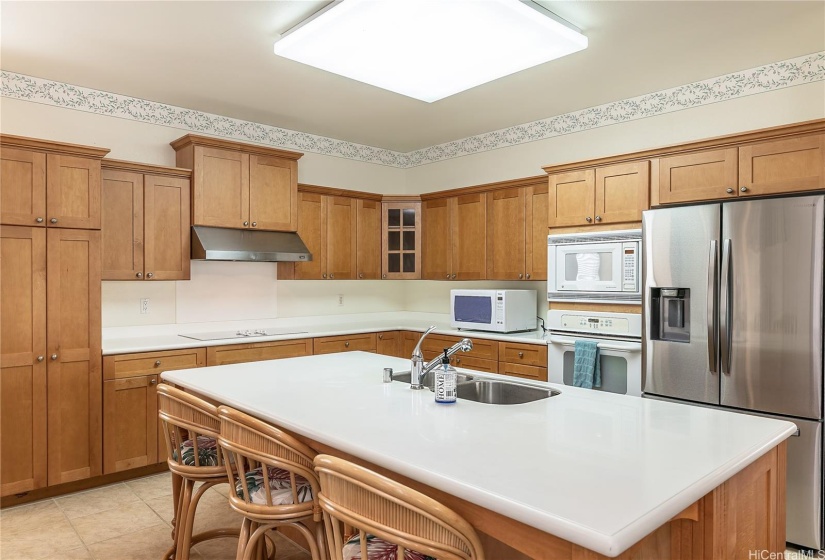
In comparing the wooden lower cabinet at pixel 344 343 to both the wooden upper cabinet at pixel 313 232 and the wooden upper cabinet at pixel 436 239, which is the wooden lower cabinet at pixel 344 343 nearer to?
the wooden upper cabinet at pixel 313 232

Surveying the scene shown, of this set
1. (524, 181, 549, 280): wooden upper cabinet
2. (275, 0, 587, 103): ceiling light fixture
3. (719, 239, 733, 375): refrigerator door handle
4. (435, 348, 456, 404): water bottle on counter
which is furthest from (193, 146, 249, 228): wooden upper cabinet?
(719, 239, 733, 375): refrigerator door handle

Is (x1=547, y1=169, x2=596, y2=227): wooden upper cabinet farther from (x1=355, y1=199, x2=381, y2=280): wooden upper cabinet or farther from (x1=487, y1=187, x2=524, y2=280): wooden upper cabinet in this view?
(x1=355, y1=199, x2=381, y2=280): wooden upper cabinet

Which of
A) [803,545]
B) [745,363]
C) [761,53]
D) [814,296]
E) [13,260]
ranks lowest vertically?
[803,545]

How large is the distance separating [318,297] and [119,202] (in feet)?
6.71

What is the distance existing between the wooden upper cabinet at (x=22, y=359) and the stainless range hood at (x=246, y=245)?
3.36 feet

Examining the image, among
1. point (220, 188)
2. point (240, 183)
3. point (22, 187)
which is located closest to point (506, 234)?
point (240, 183)

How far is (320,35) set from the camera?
2688 mm

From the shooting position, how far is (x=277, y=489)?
6.31ft

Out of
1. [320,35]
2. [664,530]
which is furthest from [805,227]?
[320,35]

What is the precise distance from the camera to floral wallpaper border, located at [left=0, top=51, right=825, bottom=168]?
3535 millimetres

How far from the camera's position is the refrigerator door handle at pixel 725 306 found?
2.97 meters

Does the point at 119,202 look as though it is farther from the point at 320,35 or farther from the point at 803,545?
the point at 803,545

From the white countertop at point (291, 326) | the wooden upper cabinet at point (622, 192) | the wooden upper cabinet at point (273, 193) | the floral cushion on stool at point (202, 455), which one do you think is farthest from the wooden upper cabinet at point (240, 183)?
the wooden upper cabinet at point (622, 192)

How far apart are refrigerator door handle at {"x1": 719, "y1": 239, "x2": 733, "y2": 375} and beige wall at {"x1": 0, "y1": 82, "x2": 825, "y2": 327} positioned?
1.18m
